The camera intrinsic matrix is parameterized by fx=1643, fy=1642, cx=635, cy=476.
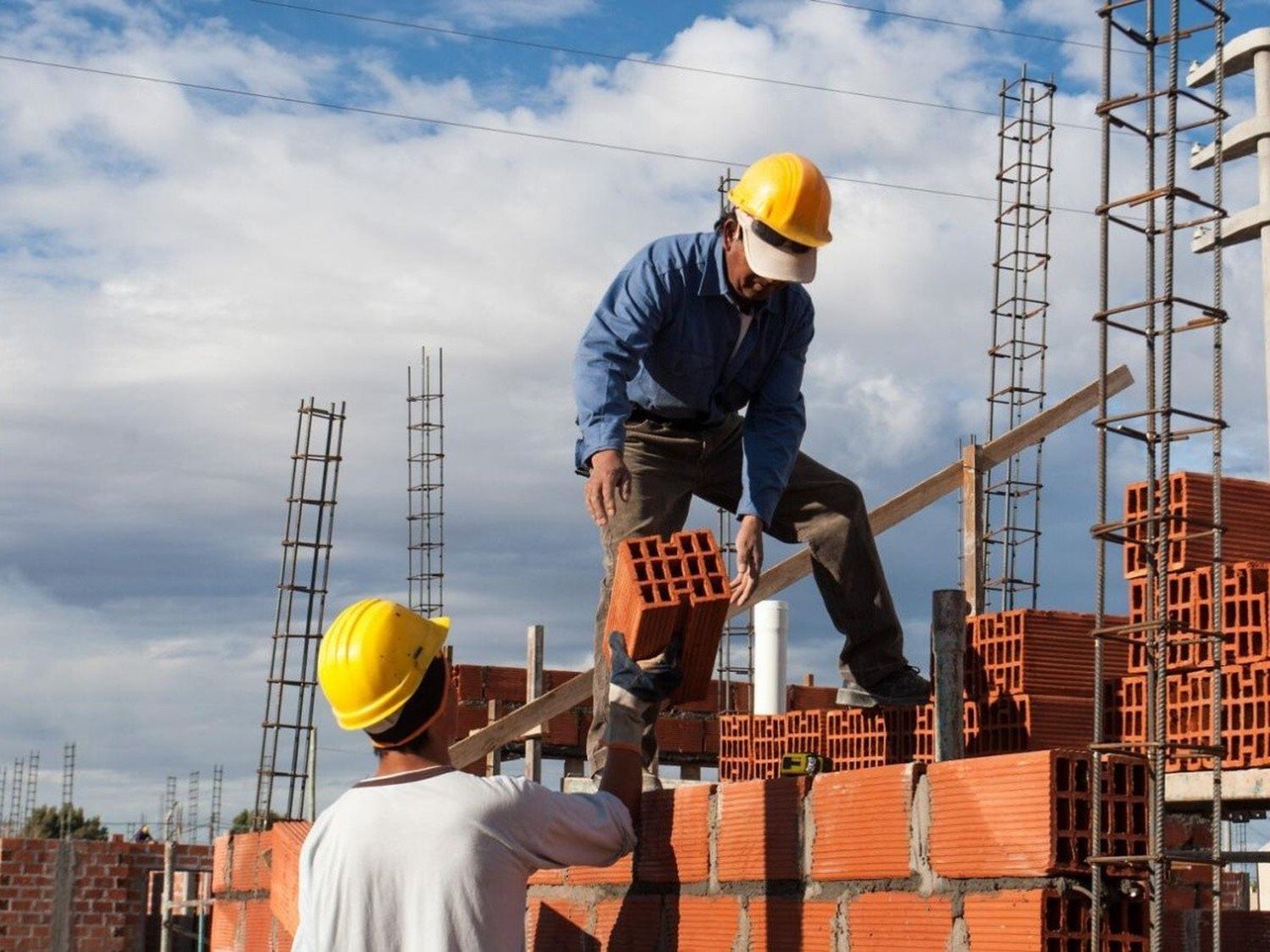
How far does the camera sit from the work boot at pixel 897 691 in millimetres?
5242

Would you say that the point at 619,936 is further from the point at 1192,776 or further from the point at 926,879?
the point at 1192,776

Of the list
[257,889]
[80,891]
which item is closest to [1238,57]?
[257,889]

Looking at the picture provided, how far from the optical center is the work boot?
524 cm

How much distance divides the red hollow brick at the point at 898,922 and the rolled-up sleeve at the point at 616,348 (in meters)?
1.37

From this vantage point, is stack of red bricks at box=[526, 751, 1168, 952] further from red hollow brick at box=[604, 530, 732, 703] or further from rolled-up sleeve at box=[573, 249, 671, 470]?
rolled-up sleeve at box=[573, 249, 671, 470]

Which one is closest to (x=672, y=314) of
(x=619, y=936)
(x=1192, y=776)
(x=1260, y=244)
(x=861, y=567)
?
(x=861, y=567)

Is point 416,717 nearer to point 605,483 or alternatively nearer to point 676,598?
point 676,598

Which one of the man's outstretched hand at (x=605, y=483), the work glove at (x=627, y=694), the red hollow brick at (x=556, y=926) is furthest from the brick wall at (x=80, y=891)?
the work glove at (x=627, y=694)

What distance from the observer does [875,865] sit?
13.3 feet

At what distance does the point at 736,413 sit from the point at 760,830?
1354mm

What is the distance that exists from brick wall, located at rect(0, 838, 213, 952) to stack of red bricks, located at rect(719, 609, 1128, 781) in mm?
9833

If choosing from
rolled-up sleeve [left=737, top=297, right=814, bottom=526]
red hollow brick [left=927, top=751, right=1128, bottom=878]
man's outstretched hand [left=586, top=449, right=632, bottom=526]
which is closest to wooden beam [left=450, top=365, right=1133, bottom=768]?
rolled-up sleeve [left=737, top=297, right=814, bottom=526]

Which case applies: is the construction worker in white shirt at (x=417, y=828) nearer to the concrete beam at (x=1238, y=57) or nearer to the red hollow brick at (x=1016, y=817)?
the red hollow brick at (x=1016, y=817)

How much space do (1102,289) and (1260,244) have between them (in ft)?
15.6
